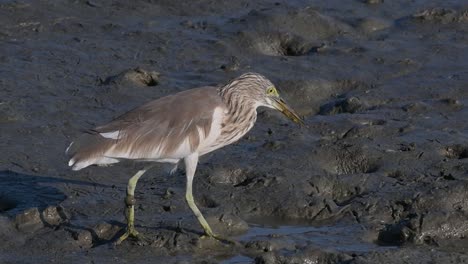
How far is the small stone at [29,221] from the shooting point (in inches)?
327

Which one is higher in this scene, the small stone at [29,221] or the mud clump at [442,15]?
the mud clump at [442,15]

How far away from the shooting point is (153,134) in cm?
811

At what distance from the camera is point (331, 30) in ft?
40.9

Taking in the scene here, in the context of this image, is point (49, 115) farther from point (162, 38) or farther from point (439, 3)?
point (439, 3)

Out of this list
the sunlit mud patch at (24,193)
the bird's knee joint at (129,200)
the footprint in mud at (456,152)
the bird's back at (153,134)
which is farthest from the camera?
the footprint in mud at (456,152)

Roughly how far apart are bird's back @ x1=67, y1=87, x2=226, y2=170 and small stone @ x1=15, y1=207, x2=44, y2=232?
599 mm

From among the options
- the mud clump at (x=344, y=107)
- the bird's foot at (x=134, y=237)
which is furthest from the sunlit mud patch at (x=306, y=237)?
the mud clump at (x=344, y=107)

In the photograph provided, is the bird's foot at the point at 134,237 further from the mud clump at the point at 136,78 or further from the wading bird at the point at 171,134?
the mud clump at the point at 136,78

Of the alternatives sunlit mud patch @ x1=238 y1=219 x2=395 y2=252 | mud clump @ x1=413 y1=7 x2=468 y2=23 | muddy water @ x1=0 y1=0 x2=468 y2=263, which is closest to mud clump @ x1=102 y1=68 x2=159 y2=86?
muddy water @ x1=0 y1=0 x2=468 y2=263

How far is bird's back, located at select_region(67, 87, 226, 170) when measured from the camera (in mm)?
8016

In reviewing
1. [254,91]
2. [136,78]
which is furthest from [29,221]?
[136,78]

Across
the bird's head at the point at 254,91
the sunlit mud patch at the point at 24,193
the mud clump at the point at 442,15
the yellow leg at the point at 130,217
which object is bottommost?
the sunlit mud patch at the point at 24,193

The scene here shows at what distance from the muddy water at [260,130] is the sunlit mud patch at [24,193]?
2cm

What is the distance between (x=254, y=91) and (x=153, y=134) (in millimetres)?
874
